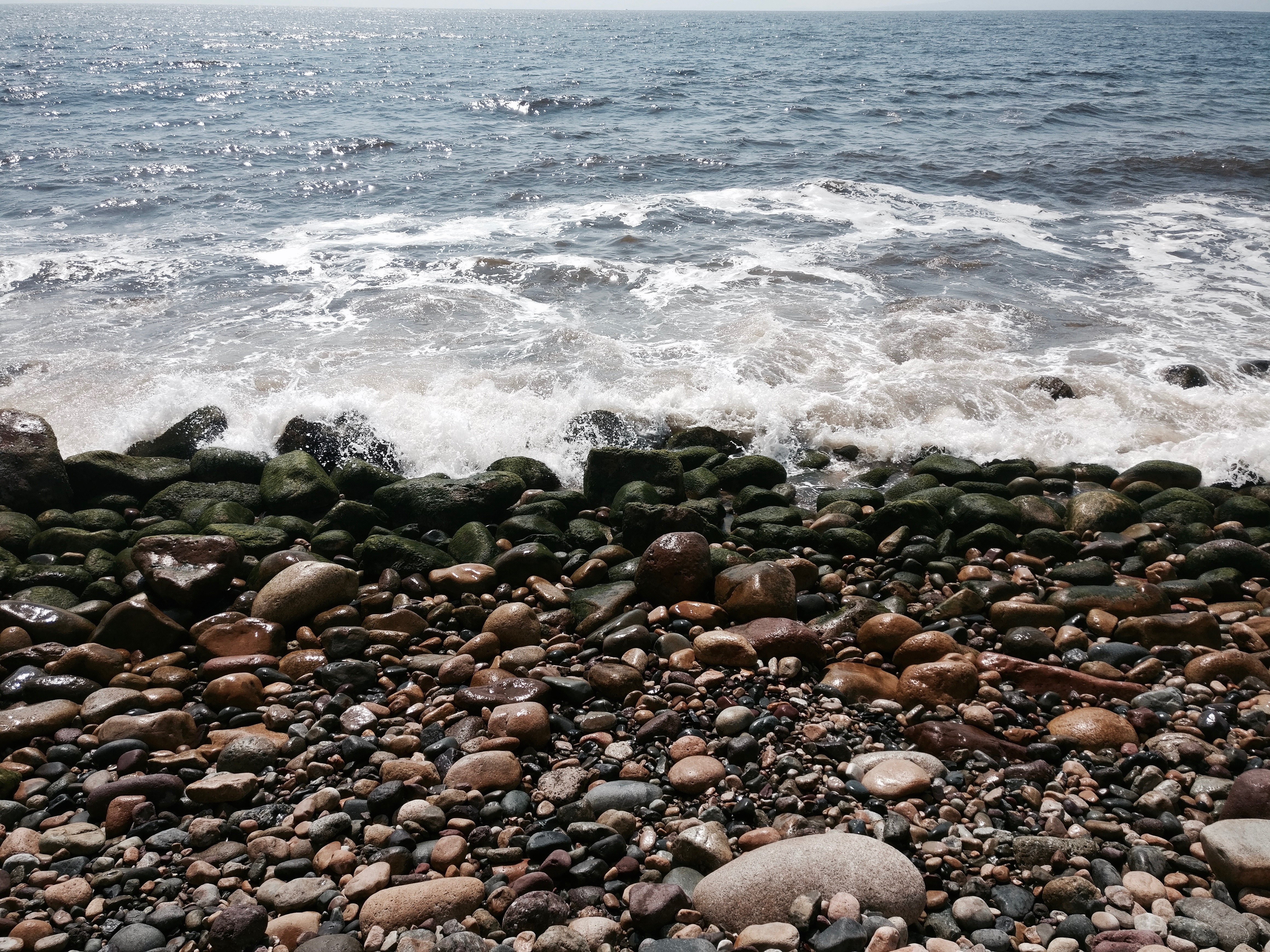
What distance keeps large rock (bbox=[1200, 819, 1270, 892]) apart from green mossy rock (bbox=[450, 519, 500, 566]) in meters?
3.92

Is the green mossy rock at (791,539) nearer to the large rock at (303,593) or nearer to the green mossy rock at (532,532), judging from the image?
the green mossy rock at (532,532)

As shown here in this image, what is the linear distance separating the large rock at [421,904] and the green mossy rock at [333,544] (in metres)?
3.18

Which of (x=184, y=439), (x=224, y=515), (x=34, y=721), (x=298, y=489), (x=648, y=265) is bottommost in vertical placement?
(x=34, y=721)

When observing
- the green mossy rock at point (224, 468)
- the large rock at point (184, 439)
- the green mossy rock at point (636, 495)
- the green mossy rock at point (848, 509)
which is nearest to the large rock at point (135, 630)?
the green mossy rock at point (224, 468)

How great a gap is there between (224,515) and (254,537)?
0.56 meters

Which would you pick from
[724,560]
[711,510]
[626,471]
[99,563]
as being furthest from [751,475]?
[99,563]

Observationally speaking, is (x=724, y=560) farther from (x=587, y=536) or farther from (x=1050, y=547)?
(x=1050, y=547)

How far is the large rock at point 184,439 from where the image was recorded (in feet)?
24.4

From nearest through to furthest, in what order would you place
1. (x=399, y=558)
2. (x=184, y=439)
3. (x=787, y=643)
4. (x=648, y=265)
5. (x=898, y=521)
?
(x=787, y=643), (x=399, y=558), (x=898, y=521), (x=184, y=439), (x=648, y=265)

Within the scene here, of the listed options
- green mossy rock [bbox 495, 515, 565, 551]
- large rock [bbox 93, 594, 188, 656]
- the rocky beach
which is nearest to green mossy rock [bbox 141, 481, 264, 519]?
the rocky beach

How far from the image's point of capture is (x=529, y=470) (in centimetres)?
704

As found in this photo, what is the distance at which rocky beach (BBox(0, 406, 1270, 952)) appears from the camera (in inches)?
118

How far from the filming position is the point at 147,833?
3502 mm

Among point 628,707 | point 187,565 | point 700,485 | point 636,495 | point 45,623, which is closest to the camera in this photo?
point 628,707
